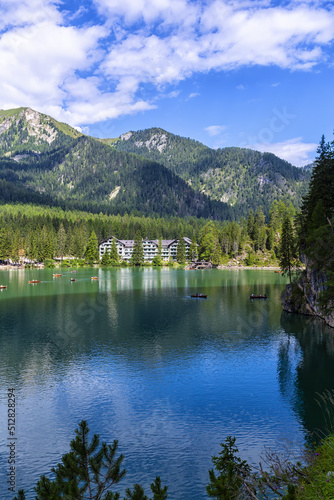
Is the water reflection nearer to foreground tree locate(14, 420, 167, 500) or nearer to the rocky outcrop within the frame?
the rocky outcrop

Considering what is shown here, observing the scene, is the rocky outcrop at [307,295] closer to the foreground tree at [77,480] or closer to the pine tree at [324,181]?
the pine tree at [324,181]

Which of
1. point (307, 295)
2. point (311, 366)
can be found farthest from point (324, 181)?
point (311, 366)

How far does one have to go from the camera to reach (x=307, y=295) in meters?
71.1

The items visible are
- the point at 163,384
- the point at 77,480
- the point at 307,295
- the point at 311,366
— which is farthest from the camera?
the point at 307,295

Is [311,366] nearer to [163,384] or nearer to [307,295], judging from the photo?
[163,384]

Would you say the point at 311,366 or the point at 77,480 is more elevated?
the point at 77,480

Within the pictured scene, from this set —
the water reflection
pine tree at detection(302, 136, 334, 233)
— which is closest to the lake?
the water reflection

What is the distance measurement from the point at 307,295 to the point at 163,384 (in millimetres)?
44156

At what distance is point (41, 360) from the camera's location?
1710 inches

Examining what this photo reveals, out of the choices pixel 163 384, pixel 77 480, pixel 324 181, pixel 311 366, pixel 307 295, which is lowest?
pixel 311 366

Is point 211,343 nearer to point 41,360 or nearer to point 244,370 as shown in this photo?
point 244,370

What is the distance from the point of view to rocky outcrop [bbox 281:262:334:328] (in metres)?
61.9

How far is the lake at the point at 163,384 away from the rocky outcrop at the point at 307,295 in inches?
101

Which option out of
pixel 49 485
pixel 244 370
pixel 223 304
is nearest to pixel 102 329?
pixel 244 370
